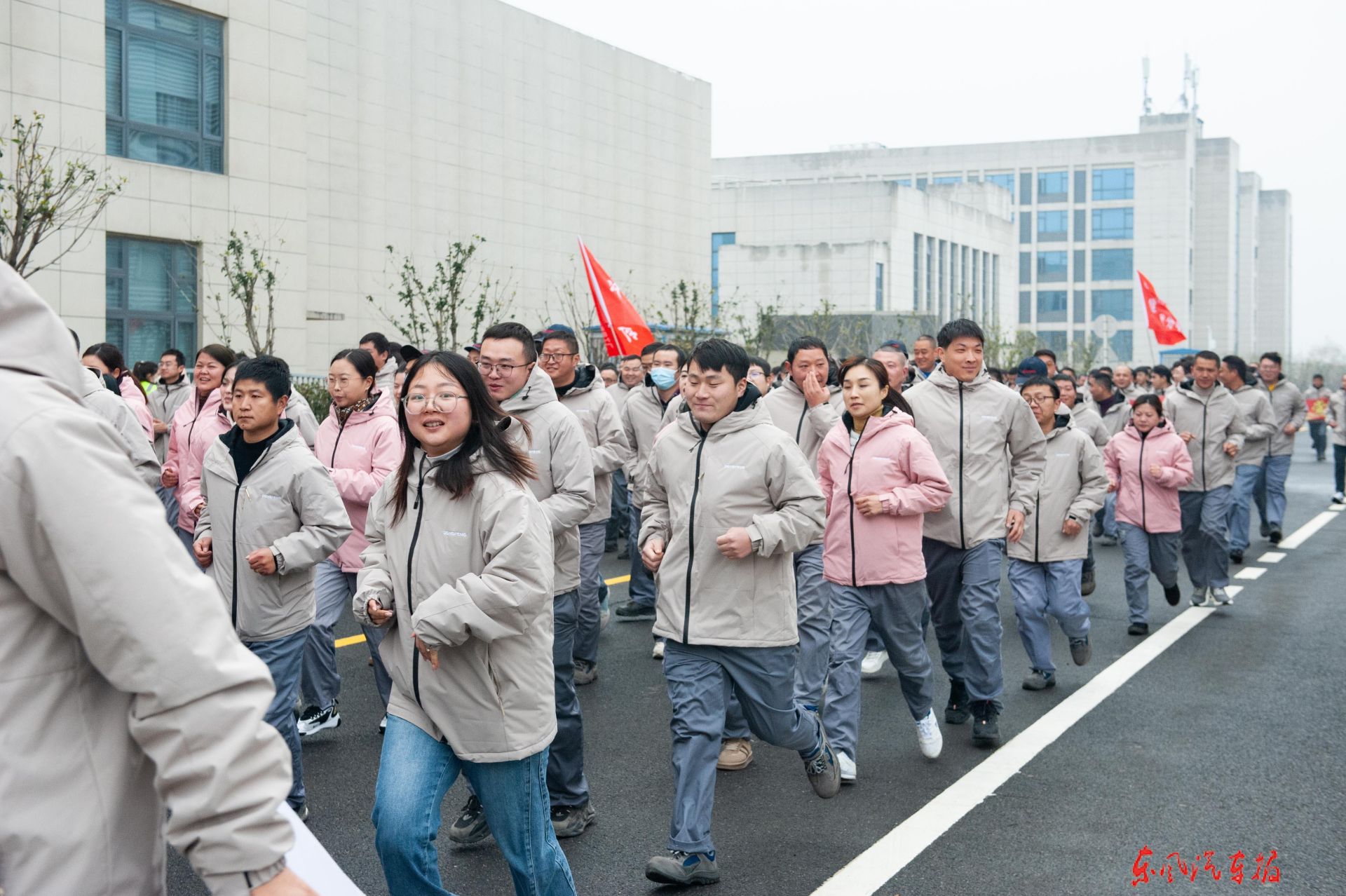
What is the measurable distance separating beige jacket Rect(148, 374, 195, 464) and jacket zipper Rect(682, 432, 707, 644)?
24.7 ft

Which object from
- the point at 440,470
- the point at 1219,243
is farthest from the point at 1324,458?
the point at 1219,243

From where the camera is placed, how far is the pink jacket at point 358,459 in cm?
683

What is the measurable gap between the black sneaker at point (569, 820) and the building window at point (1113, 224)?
107037mm

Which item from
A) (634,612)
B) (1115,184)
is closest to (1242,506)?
(634,612)

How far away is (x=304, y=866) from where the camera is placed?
199 cm

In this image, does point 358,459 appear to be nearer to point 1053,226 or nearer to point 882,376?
point 882,376

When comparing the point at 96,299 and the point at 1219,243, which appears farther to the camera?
the point at 1219,243

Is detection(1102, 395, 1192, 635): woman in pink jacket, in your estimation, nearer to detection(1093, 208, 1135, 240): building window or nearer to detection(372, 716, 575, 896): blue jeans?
detection(372, 716, 575, 896): blue jeans

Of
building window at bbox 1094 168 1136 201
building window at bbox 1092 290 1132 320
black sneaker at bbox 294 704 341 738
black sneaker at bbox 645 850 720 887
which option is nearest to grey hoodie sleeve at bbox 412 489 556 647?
black sneaker at bbox 645 850 720 887

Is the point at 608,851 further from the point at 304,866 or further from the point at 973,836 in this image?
the point at 304,866

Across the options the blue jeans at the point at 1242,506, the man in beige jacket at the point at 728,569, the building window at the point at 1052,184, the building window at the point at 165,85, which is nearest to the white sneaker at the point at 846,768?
the man in beige jacket at the point at 728,569

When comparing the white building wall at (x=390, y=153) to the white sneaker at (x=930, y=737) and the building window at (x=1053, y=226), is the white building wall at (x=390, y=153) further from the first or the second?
the building window at (x=1053, y=226)

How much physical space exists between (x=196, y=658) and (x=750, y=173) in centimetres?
10455

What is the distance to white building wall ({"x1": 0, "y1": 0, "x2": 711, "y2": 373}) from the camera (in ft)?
75.2
